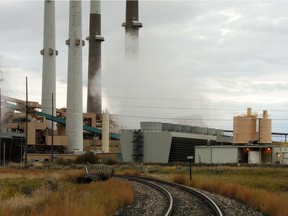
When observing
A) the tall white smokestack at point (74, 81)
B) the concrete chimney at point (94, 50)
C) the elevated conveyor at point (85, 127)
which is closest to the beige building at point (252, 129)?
the tall white smokestack at point (74, 81)

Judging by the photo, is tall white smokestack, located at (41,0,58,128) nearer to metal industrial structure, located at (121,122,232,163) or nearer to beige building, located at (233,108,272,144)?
metal industrial structure, located at (121,122,232,163)

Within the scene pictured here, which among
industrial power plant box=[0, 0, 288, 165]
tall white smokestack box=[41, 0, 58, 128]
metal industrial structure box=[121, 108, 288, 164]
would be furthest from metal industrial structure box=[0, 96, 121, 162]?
metal industrial structure box=[121, 108, 288, 164]

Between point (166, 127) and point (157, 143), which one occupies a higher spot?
point (166, 127)

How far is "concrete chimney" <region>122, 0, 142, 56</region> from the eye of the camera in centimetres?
11325

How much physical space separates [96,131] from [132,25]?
27.9 m

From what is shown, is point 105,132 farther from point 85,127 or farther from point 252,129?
point 252,129

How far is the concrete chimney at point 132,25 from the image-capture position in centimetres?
11325

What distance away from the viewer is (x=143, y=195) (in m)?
22.1

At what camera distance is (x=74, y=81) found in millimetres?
95938

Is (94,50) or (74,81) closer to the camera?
(74,81)

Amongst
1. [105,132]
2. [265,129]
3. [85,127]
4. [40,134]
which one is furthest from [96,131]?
[265,129]

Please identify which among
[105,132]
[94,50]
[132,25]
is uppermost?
[132,25]

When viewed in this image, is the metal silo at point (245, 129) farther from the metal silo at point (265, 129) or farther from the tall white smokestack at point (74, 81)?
the tall white smokestack at point (74, 81)

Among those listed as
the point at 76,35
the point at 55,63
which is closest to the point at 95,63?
the point at 55,63
